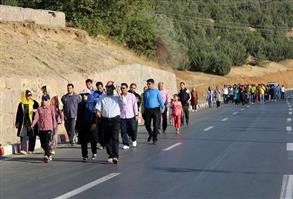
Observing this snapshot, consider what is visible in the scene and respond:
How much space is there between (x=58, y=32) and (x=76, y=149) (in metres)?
24.1

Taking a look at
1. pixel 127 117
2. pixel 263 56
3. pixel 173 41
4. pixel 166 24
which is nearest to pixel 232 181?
pixel 127 117

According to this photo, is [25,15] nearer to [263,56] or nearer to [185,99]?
[185,99]

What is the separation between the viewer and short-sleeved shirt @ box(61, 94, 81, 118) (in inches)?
739

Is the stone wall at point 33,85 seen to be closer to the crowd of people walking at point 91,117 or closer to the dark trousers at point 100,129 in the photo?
the crowd of people walking at point 91,117

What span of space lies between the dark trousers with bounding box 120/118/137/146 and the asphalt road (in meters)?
0.40

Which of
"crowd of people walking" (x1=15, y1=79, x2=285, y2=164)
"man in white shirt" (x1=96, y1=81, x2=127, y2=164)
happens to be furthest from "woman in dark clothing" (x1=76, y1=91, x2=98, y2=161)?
"man in white shirt" (x1=96, y1=81, x2=127, y2=164)

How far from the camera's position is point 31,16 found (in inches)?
1549

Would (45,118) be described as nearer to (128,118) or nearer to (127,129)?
(128,118)

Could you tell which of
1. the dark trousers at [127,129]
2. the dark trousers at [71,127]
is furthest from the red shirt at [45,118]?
the dark trousers at [71,127]

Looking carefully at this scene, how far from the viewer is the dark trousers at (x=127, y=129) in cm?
1781

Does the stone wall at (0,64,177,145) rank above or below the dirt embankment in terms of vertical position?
below

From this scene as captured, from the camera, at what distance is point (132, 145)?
60.2 feet

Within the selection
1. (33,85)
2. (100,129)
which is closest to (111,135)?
(100,129)

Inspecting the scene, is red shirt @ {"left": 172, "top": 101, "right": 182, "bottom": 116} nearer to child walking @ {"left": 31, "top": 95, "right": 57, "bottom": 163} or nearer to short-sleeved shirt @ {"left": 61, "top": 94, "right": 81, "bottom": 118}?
short-sleeved shirt @ {"left": 61, "top": 94, "right": 81, "bottom": 118}
